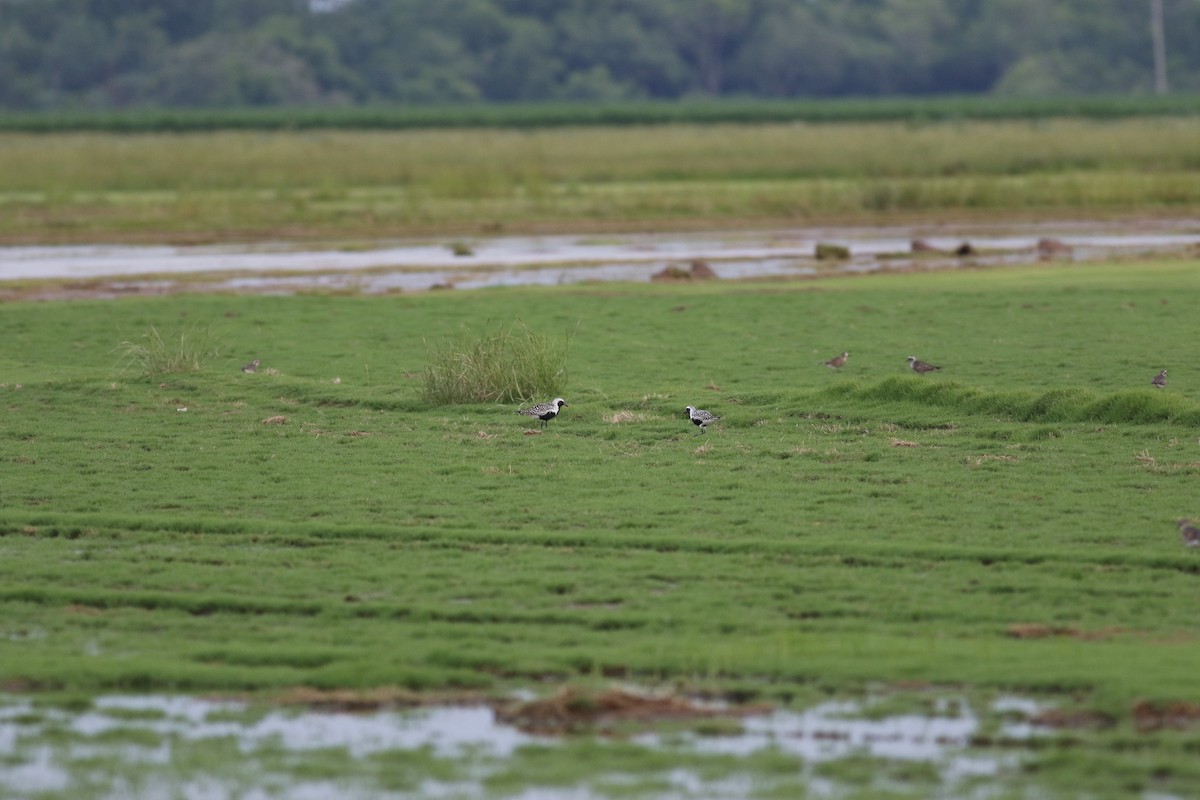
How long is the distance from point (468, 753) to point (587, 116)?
8054 centimetres

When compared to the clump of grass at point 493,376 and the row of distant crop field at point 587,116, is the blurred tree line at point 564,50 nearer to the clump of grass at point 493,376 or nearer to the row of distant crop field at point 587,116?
the row of distant crop field at point 587,116

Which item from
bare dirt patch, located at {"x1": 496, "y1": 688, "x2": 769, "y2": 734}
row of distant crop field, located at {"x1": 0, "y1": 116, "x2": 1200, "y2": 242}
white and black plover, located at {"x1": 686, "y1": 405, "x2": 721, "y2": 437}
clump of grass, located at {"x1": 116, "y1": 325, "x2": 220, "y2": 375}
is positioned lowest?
bare dirt patch, located at {"x1": 496, "y1": 688, "x2": 769, "y2": 734}

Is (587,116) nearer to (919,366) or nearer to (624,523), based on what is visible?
(919,366)

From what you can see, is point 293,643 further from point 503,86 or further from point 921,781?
point 503,86

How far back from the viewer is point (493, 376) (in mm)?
16297

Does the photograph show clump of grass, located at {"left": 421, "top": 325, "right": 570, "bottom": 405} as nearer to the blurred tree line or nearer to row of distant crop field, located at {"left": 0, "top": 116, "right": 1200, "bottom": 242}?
row of distant crop field, located at {"left": 0, "top": 116, "right": 1200, "bottom": 242}

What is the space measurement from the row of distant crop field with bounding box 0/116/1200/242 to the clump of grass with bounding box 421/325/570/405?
27907 mm

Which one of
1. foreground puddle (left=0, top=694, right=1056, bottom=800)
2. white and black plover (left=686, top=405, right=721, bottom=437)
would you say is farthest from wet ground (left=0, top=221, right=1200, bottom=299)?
foreground puddle (left=0, top=694, right=1056, bottom=800)

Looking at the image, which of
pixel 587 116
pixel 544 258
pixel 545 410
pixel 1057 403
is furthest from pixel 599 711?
pixel 587 116

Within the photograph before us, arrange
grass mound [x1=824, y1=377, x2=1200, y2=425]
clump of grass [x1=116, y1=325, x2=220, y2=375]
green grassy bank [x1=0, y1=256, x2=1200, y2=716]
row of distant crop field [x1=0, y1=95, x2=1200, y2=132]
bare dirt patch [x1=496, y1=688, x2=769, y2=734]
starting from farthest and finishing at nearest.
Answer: row of distant crop field [x1=0, y1=95, x2=1200, y2=132] → clump of grass [x1=116, y1=325, x2=220, y2=375] → grass mound [x1=824, y1=377, x2=1200, y2=425] → green grassy bank [x1=0, y1=256, x2=1200, y2=716] → bare dirt patch [x1=496, y1=688, x2=769, y2=734]

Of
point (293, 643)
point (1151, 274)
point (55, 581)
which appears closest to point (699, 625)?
point (293, 643)

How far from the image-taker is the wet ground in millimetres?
30719

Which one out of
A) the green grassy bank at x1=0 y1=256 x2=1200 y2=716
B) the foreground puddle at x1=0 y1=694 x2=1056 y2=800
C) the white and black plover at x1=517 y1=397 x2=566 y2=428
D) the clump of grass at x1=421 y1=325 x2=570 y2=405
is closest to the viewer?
the foreground puddle at x1=0 y1=694 x2=1056 y2=800

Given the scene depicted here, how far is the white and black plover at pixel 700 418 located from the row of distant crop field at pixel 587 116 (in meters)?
71.5
